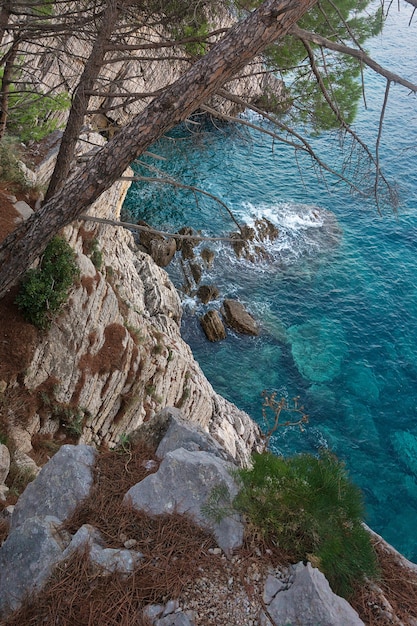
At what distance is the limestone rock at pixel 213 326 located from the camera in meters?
22.1

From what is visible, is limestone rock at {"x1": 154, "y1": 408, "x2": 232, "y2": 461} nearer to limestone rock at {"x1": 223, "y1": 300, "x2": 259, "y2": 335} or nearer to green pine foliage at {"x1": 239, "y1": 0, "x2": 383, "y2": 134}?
green pine foliage at {"x1": 239, "y1": 0, "x2": 383, "y2": 134}

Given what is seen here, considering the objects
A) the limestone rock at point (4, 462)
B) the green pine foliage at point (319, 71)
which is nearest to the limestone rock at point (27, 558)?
the limestone rock at point (4, 462)

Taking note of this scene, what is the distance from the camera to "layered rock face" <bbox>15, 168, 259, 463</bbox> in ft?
34.4

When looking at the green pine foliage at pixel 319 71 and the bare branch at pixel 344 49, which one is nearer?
the bare branch at pixel 344 49

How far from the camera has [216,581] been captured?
4.52 meters

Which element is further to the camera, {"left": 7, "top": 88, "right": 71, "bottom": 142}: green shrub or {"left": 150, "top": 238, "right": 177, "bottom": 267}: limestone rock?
{"left": 150, "top": 238, "right": 177, "bottom": 267}: limestone rock

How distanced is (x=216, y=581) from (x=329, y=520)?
1.34 meters

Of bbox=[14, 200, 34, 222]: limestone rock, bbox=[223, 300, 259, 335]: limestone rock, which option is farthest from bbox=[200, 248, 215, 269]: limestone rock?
bbox=[14, 200, 34, 222]: limestone rock

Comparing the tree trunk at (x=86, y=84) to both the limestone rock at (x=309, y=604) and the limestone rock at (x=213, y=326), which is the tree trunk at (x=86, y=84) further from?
the limestone rock at (x=213, y=326)

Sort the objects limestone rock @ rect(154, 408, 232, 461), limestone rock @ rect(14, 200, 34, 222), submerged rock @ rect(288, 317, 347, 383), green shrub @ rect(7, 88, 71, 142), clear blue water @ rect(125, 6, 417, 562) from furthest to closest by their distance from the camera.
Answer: submerged rock @ rect(288, 317, 347, 383) < clear blue water @ rect(125, 6, 417, 562) < green shrub @ rect(7, 88, 71, 142) < limestone rock @ rect(14, 200, 34, 222) < limestone rock @ rect(154, 408, 232, 461)

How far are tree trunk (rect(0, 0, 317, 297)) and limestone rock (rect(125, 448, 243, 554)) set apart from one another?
12.5 feet

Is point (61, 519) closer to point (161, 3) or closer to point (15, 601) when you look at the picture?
point (15, 601)

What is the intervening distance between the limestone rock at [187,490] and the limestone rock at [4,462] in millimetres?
3441

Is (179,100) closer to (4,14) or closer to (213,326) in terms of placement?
(4,14)
